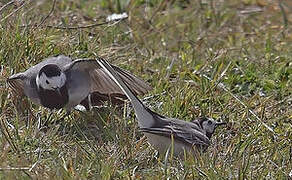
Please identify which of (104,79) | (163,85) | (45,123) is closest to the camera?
(45,123)

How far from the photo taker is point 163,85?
5.96 metres

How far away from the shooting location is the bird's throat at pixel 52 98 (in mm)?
5223

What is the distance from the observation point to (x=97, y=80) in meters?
5.63

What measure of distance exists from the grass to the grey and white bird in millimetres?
103

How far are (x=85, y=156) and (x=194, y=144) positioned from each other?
656 mm

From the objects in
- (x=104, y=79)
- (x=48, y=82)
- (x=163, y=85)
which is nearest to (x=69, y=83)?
(x=48, y=82)

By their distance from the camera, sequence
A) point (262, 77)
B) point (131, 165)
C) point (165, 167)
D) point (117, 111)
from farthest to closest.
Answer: point (262, 77) → point (117, 111) → point (131, 165) → point (165, 167)

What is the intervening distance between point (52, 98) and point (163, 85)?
3.29 feet

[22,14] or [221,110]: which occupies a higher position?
[22,14]

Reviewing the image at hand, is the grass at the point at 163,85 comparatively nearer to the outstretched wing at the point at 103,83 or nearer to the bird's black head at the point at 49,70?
the outstretched wing at the point at 103,83

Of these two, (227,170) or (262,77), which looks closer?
(227,170)

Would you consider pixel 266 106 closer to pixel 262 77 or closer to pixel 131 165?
pixel 262 77

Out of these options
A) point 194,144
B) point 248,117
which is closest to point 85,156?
point 194,144

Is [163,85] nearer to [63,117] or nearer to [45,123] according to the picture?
[63,117]
